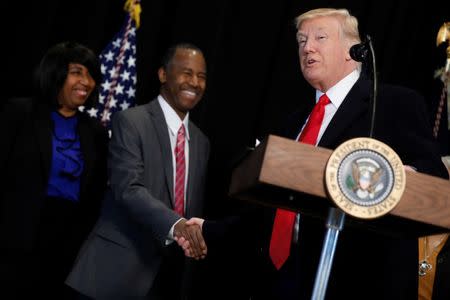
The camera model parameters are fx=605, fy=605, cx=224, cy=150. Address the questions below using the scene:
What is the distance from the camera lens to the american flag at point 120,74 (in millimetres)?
3635

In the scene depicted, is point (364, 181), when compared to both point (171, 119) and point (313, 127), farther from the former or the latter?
point (171, 119)

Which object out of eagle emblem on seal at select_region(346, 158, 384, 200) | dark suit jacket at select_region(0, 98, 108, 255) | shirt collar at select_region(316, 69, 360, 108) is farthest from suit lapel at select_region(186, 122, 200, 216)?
eagle emblem on seal at select_region(346, 158, 384, 200)

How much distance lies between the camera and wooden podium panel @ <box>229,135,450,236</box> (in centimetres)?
110

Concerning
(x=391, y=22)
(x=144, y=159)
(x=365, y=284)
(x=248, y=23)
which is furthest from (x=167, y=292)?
(x=391, y=22)

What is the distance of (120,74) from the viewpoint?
12.0ft

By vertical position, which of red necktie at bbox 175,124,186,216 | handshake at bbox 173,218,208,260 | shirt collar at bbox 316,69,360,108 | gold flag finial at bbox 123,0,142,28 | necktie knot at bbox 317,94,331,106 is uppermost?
gold flag finial at bbox 123,0,142,28

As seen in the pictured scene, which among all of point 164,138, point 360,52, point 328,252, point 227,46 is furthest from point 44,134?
point 328,252

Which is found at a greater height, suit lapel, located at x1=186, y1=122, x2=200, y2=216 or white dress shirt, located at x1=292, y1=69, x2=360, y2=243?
white dress shirt, located at x1=292, y1=69, x2=360, y2=243

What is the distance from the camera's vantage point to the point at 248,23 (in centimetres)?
375

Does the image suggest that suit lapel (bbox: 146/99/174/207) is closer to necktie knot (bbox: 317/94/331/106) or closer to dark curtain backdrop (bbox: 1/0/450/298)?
dark curtain backdrop (bbox: 1/0/450/298)

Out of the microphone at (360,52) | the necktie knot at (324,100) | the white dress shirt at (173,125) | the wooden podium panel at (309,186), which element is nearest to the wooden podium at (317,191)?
the wooden podium panel at (309,186)

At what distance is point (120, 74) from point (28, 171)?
1.09 m

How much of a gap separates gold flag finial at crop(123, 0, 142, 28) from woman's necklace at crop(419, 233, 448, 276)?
6.78 ft

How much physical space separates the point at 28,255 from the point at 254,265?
140 centimetres
